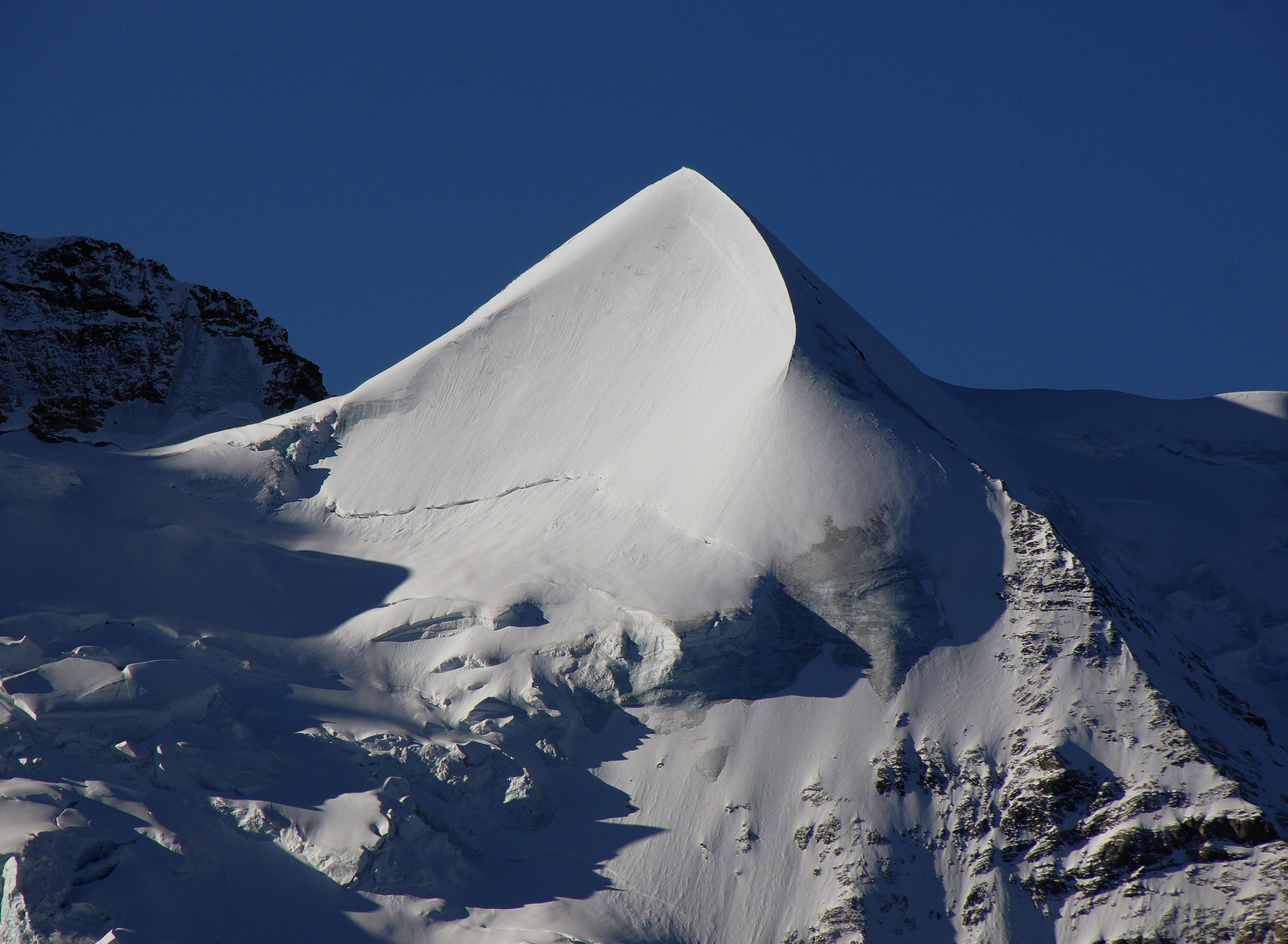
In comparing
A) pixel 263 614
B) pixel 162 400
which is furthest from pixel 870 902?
pixel 162 400

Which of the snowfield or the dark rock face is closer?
the snowfield

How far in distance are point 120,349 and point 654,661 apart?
103 ft

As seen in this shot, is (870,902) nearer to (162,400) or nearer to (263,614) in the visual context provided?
(263,614)

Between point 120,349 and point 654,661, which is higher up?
point 120,349

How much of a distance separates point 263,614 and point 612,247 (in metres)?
17.6

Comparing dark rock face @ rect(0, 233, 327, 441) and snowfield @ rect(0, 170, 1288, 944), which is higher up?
dark rock face @ rect(0, 233, 327, 441)

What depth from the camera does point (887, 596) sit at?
29.1 m

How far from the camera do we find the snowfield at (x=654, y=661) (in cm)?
2375

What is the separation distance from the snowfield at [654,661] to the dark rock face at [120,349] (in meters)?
8.13

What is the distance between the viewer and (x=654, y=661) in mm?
28375

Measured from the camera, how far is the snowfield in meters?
23.8

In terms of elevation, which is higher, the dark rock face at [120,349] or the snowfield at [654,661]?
the dark rock face at [120,349]

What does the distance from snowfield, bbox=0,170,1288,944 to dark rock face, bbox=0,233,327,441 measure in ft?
26.7

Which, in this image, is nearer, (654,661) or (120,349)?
(654,661)
